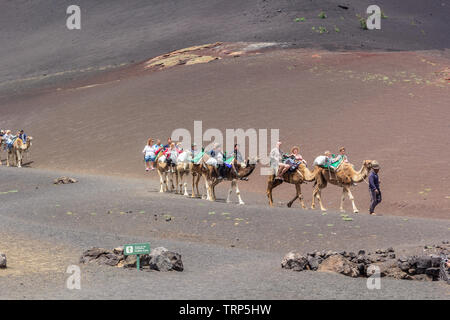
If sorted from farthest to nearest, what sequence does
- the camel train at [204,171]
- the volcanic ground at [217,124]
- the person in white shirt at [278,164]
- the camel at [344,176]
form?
the camel train at [204,171], the person in white shirt at [278,164], the camel at [344,176], the volcanic ground at [217,124]

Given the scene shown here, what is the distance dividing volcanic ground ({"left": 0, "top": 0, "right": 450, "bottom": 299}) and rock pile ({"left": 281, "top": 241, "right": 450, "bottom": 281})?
0.41 meters

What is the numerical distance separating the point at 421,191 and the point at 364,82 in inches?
726

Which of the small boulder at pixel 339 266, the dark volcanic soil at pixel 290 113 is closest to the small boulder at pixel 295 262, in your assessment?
the small boulder at pixel 339 266

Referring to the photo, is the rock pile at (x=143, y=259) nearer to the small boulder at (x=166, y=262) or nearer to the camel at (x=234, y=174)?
the small boulder at (x=166, y=262)

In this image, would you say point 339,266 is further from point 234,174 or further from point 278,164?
point 234,174

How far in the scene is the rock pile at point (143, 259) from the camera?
50.0 ft

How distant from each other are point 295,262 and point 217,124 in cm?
2760

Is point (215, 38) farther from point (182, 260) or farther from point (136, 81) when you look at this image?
point (182, 260)

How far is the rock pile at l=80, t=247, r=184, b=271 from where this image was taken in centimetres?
1524

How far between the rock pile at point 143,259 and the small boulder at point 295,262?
214 centimetres

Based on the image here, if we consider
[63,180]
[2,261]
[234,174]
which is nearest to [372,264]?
[2,261]
